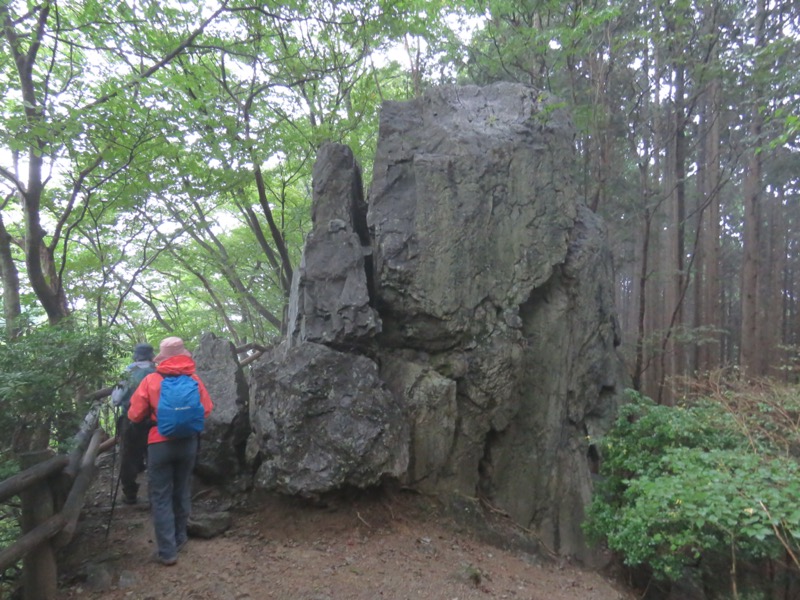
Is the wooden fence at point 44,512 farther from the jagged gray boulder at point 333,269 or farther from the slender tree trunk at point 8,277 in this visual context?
the slender tree trunk at point 8,277

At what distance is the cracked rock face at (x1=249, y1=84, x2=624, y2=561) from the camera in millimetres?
6062

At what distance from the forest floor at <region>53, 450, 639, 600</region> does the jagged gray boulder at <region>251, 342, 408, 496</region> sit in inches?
15.1

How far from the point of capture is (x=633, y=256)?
20.5m

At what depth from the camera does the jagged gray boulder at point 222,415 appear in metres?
6.16

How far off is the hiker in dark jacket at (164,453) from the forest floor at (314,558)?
0.91 ft

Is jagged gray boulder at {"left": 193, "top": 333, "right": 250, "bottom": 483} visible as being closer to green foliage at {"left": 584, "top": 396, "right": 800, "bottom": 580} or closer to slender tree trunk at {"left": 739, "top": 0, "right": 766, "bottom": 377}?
green foliage at {"left": 584, "top": 396, "right": 800, "bottom": 580}

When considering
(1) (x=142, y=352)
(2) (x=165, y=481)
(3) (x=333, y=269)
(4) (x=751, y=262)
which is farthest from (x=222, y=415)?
(4) (x=751, y=262)

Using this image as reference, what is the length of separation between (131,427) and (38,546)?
1.69m

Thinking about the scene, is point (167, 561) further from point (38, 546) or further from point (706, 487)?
point (706, 487)

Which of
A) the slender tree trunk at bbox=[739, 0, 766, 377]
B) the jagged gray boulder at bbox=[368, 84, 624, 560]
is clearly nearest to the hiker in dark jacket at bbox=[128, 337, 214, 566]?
the jagged gray boulder at bbox=[368, 84, 624, 560]

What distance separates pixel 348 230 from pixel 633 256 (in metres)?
16.6

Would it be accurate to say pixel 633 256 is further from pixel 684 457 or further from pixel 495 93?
pixel 684 457

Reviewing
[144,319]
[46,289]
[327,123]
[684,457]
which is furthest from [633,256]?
[46,289]

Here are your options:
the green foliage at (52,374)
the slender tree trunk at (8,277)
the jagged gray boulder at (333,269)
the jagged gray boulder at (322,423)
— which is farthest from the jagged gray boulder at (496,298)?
the slender tree trunk at (8,277)
